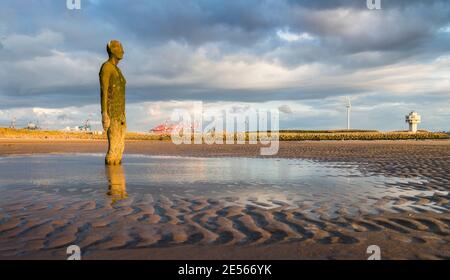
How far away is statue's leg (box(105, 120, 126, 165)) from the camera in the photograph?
1647cm

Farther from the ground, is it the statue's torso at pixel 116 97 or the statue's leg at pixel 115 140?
the statue's torso at pixel 116 97

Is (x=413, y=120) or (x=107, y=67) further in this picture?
(x=413, y=120)

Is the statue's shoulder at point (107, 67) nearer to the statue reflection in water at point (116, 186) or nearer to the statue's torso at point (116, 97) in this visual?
the statue's torso at point (116, 97)

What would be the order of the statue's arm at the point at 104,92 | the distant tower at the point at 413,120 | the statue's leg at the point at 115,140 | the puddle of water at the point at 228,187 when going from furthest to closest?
the distant tower at the point at 413,120
the statue's leg at the point at 115,140
the statue's arm at the point at 104,92
the puddle of water at the point at 228,187

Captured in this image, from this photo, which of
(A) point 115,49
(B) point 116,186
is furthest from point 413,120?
(B) point 116,186

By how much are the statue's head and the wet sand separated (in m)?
9.78

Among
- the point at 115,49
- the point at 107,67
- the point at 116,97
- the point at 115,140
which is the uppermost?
the point at 115,49

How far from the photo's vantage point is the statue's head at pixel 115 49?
16.8 metres

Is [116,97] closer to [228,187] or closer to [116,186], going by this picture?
[116,186]

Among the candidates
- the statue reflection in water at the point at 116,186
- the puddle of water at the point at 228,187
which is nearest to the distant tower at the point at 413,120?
the puddle of water at the point at 228,187

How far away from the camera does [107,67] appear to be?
1645 centimetres

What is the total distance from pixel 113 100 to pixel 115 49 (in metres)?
2.36
